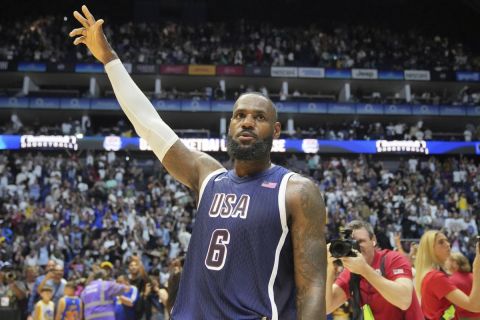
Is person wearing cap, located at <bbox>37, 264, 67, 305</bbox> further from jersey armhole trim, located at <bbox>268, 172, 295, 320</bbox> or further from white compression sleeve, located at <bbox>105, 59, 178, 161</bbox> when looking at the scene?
jersey armhole trim, located at <bbox>268, 172, 295, 320</bbox>

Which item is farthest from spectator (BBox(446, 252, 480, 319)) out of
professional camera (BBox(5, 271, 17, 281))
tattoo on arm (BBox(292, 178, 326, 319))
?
professional camera (BBox(5, 271, 17, 281))

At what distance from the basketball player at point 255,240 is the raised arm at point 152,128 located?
180 mm

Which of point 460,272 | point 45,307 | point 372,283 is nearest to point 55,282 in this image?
point 45,307

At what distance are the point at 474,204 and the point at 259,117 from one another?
2372 centimetres

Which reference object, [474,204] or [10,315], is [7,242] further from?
[474,204]

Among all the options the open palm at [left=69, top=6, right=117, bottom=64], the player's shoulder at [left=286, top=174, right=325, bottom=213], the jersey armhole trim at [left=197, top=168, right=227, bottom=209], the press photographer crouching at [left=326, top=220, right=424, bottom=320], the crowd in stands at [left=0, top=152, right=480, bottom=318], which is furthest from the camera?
the crowd in stands at [left=0, top=152, right=480, bottom=318]

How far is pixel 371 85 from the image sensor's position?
3456 cm

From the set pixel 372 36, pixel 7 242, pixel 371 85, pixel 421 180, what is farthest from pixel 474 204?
pixel 7 242

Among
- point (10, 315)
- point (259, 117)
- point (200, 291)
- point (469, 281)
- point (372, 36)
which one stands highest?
point (372, 36)

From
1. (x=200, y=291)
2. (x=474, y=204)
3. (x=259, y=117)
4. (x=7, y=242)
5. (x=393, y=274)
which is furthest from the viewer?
(x=474, y=204)

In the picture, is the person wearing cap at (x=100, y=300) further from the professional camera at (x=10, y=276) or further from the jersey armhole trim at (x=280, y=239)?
the jersey armhole trim at (x=280, y=239)

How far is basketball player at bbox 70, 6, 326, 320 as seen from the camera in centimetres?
217

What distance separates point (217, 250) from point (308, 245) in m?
0.37

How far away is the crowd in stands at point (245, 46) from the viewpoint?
32.9 meters
